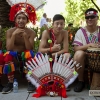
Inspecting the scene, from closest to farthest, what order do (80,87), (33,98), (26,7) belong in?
(33,98) → (80,87) → (26,7)

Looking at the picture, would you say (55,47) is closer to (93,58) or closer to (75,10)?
(93,58)

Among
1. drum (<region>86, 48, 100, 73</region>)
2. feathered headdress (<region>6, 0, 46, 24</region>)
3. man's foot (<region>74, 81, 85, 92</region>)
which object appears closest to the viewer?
drum (<region>86, 48, 100, 73</region>)

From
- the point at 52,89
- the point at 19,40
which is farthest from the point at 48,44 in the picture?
the point at 52,89

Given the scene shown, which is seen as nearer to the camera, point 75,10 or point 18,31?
point 18,31

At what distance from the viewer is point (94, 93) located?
160 inches

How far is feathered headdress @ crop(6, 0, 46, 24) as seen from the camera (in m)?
4.53

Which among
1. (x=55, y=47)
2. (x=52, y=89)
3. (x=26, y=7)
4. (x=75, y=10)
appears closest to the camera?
(x=52, y=89)

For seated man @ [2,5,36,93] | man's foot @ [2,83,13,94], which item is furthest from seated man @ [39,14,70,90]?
man's foot @ [2,83,13,94]

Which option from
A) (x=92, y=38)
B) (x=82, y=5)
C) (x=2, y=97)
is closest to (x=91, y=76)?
(x=92, y=38)

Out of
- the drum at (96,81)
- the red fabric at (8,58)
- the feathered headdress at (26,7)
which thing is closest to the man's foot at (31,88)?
the red fabric at (8,58)

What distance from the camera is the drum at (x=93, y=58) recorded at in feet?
13.2

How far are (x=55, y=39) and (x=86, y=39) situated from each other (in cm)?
60

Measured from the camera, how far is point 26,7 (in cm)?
459

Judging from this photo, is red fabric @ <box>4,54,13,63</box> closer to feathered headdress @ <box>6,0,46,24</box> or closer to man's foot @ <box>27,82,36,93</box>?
man's foot @ <box>27,82,36,93</box>
